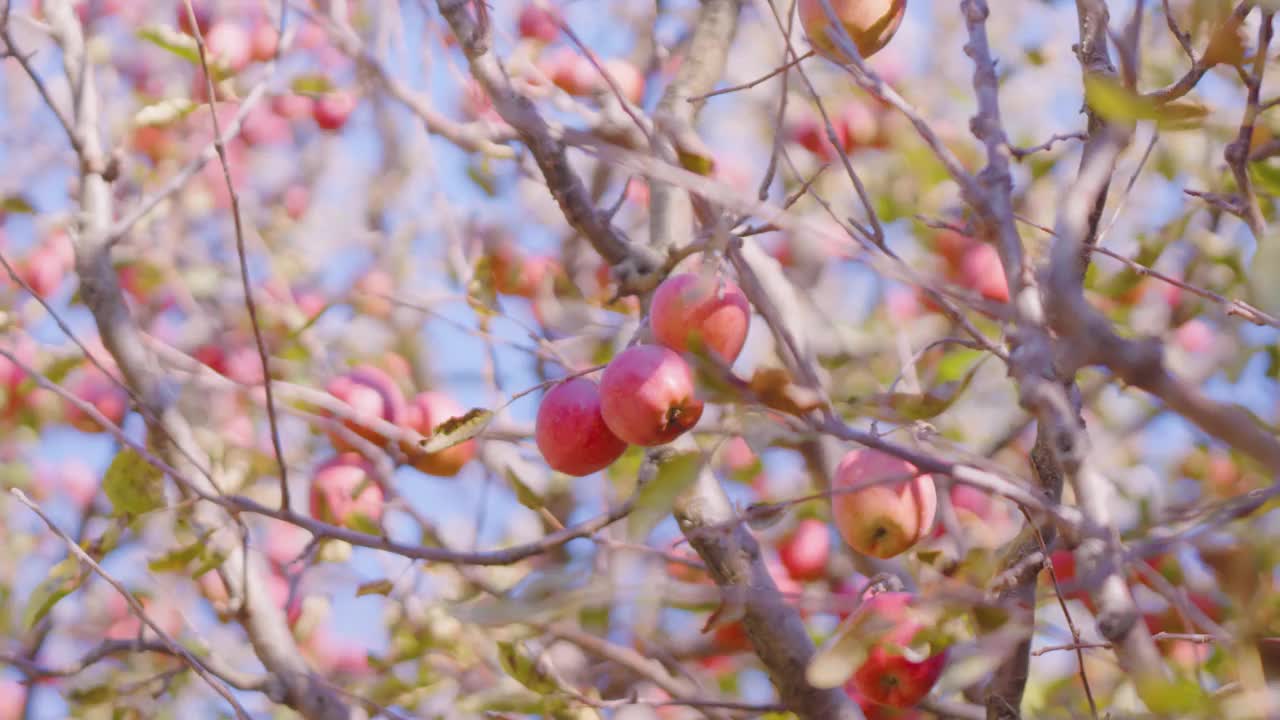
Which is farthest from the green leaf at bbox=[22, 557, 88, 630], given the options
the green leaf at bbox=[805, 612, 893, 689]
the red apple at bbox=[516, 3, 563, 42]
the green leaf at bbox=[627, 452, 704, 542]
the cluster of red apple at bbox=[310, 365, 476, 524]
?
the red apple at bbox=[516, 3, 563, 42]

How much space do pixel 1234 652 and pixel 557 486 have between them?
5.78 ft

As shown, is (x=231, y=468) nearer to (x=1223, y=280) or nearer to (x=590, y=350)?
(x=590, y=350)

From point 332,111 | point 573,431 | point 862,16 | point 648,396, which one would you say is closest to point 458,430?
point 573,431

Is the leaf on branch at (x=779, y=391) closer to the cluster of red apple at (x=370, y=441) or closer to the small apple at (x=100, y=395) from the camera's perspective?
the cluster of red apple at (x=370, y=441)

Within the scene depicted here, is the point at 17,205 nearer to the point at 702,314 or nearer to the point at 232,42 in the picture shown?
the point at 232,42

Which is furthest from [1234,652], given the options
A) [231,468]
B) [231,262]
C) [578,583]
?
[231,262]

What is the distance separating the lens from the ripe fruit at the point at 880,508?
3.93ft

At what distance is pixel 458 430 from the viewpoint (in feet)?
4.05

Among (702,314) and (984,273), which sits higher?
(984,273)

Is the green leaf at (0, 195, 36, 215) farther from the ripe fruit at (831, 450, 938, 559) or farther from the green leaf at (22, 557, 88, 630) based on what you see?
the ripe fruit at (831, 450, 938, 559)

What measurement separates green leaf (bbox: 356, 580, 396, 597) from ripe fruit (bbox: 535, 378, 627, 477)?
1.21ft

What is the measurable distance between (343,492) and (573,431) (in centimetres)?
67

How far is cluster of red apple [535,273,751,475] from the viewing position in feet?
3.76

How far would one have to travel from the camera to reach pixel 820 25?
125 centimetres
